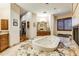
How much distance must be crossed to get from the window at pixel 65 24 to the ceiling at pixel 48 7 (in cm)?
16

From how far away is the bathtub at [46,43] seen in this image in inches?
89.1

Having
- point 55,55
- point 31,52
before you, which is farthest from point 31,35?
point 55,55

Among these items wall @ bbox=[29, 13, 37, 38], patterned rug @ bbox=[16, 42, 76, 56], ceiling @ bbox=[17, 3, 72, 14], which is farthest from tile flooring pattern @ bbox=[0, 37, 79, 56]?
ceiling @ bbox=[17, 3, 72, 14]

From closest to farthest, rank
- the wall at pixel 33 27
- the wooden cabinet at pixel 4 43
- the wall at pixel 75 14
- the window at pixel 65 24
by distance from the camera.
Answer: the wall at pixel 75 14, the window at pixel 65 24, the wall at pixel 33 27, the wooden cabinet at pixel 4 43

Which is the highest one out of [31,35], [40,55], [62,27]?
[62,27]

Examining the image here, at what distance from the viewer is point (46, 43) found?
2.33 metres

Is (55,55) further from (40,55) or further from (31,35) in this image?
(31,35)

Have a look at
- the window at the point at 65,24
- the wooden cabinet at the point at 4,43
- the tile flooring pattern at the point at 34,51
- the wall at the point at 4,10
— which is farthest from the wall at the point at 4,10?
the window at the point at 65,24

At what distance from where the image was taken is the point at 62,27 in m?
2.45

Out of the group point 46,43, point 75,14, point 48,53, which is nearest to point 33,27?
point 46,43

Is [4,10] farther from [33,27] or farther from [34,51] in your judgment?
[34,51]

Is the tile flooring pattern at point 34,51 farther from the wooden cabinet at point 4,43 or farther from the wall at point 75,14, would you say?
the wall at point 75,14

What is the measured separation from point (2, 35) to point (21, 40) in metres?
0.69

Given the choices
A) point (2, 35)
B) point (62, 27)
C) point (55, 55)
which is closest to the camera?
point (55, 55)
